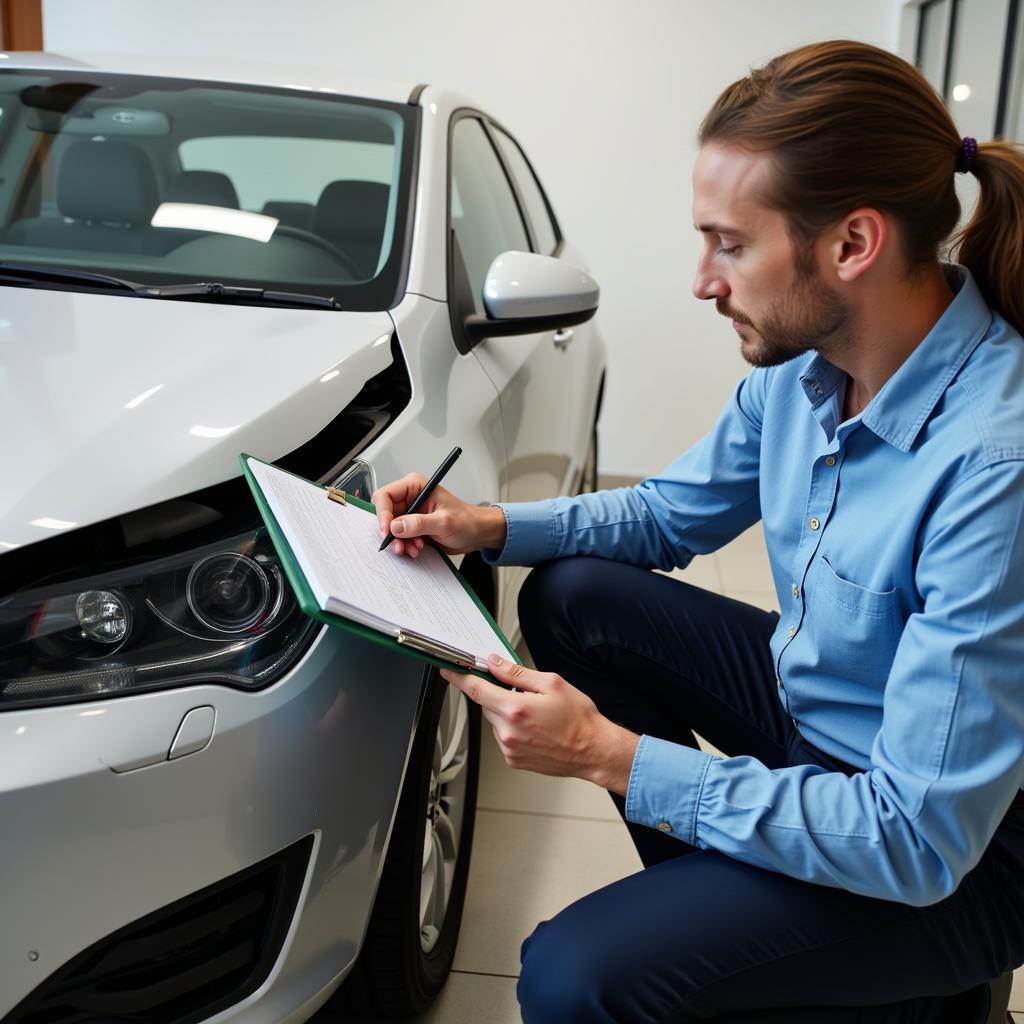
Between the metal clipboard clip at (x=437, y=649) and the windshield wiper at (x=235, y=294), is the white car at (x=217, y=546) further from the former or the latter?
the metal clipboard clip at (x=437, y=649)

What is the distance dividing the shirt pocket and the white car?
15.5 inches

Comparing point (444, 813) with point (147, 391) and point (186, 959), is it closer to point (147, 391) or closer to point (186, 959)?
point (186, 959)

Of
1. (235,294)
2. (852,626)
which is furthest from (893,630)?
(235,294)

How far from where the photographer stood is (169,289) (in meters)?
1.42

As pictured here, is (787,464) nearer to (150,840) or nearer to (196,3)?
(150,840)

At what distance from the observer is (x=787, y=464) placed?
1.24 m

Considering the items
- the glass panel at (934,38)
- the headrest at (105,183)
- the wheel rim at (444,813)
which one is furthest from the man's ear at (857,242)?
the glass panel at (934,38)

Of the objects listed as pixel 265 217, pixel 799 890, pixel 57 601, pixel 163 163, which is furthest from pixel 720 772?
pixel 163 163

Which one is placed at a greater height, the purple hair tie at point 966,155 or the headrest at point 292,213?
the purple hair tie at point 966,155

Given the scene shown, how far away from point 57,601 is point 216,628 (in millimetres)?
130

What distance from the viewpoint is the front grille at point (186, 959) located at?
922 millimetres

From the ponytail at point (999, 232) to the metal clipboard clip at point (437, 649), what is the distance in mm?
606

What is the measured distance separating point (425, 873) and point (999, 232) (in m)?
0.91

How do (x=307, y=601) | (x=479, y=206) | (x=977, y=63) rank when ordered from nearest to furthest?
(x=307, y=601)
(x=479, y=206)
(x=977, y=63)
